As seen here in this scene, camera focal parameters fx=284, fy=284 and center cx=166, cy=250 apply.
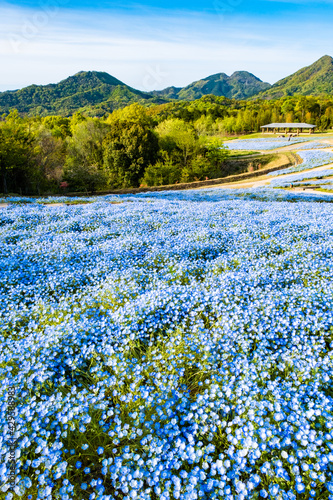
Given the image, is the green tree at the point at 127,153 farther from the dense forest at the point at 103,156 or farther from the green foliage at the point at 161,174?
the green foliage at the point at 161,174

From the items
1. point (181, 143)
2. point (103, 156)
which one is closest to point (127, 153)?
point (103, 156)

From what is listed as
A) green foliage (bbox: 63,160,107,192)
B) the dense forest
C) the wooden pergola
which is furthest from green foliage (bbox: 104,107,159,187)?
the wooden pergola

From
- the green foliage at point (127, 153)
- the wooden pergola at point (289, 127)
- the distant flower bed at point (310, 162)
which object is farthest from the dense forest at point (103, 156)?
the wooden pergola at point (289, 127)

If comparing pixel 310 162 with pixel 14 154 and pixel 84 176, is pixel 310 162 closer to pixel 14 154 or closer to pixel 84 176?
pixel 84 176

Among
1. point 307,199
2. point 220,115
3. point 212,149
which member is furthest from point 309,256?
point 220,115

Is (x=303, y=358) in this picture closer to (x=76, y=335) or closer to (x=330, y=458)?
(x=330, y=458)
